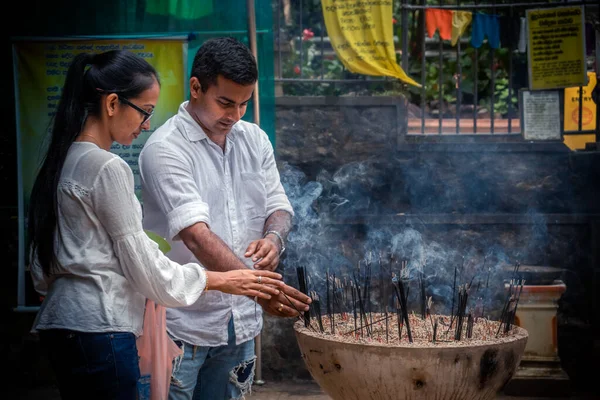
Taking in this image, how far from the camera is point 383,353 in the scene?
123 inches

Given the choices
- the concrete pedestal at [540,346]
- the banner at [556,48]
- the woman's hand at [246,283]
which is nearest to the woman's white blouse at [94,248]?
the woman's hand at [246,283]

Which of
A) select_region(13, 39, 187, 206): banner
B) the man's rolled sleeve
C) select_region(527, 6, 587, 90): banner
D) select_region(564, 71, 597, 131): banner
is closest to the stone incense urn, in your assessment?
the man's rolled sleeve

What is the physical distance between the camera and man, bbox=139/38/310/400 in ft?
10.0

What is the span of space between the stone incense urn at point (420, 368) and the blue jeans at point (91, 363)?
1.09m

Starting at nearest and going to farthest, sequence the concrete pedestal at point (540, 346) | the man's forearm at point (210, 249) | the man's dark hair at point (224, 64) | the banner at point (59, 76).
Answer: the man's forearm at point (210, 249) < the man's dark hair at point (224, 64) < the banner at point (59, 76) < the concrete pedestal at point (540, 346)

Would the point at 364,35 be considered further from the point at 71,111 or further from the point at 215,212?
the point at 71,111

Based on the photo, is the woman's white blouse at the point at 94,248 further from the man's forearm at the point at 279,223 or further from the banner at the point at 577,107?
the banner at the point at 577,107

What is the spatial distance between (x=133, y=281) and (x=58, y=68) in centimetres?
291

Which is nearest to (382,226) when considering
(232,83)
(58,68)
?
(58,68)

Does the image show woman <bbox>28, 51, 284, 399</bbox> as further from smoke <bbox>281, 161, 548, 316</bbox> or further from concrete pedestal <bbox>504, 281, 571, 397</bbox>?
concrete pedestal <bbox>504, 281, 571, 397</bbox>

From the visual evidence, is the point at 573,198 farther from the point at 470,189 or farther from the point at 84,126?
the point at 84,126

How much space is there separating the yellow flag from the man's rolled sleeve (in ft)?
10.7

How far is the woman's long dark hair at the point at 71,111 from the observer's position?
2428mm

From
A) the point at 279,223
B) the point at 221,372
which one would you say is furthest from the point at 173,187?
the point at 221,372
